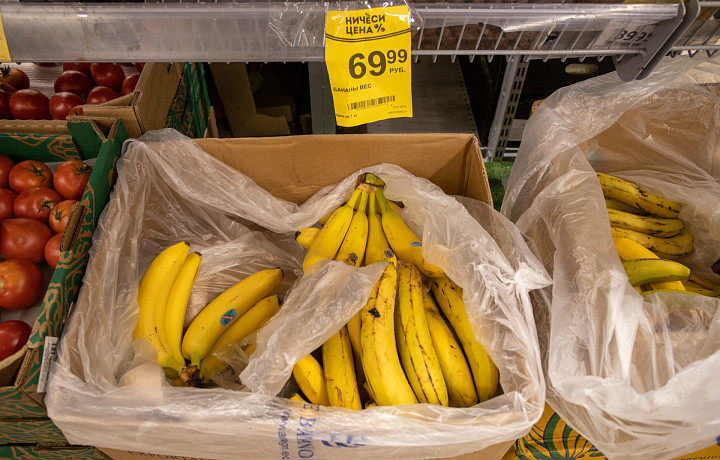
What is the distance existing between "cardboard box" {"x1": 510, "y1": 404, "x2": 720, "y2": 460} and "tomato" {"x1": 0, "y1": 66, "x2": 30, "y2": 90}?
5.70 ft

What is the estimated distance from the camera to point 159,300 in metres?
1.01

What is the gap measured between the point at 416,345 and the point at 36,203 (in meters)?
0.95

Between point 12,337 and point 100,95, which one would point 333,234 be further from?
point 100,95

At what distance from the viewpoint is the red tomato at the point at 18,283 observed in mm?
1003

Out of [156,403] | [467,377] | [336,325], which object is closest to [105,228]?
[156,403]

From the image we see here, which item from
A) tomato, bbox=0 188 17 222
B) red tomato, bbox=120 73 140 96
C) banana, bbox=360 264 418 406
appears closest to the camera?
banana, bbox=360 264 418 406

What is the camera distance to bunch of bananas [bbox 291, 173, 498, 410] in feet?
2.72

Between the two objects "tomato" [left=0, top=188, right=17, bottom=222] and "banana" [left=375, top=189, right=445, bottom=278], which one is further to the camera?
"tomato" [left=0, top=188, right=17, bottom=222]

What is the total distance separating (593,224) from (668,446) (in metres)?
0.40

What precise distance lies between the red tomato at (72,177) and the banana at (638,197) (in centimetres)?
129

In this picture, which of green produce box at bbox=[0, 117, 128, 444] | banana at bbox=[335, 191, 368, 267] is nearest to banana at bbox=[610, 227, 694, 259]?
banana at bbox=[335, 191, 368, 267]

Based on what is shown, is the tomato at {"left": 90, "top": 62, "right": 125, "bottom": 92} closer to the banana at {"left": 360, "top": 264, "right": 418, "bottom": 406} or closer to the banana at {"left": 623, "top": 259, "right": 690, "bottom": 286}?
the banana at {"left": 360, "top": 264, "right": 418, "bottom": 406}

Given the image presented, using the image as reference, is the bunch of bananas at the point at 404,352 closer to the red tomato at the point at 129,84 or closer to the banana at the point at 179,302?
the banana at the point at 179,302

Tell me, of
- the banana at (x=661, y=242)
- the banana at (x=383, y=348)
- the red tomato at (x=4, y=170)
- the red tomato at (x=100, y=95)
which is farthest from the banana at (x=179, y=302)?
the banana at (x=661, y=242)
